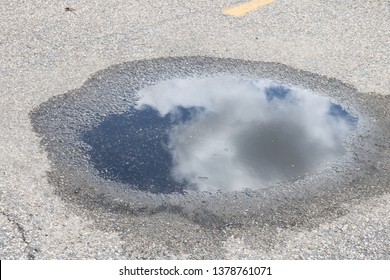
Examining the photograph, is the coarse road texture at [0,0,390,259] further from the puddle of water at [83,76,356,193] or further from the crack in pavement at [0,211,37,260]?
the puddle of water at [83,76,356,193]

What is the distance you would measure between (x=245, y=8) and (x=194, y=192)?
370 cm

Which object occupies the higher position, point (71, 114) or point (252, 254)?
point (71, 114)

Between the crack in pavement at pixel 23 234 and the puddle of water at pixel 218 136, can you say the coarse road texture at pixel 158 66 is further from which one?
the puddle of water at pixel 218 136

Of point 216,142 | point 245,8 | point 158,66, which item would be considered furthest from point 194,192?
point 245,8

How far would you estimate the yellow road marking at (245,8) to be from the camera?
25.0 ft

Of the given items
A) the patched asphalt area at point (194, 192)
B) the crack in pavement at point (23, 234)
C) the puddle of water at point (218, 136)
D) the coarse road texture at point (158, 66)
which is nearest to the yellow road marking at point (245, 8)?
the coarse road texture at point (158, 66)

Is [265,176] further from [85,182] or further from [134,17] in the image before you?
[134,17]

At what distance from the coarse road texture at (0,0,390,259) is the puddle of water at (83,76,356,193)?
285 mm

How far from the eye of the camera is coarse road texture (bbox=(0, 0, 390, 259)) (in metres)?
4.24

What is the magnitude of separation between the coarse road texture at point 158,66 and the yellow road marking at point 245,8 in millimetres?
94

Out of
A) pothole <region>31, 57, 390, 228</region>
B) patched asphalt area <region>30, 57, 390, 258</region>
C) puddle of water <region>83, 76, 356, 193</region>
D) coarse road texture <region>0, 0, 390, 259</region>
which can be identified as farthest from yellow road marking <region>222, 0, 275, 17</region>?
patched asphalt area <region>30, 57, 390, 258</region>

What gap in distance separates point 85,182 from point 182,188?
2.58 feet

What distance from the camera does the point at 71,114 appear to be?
5.63m

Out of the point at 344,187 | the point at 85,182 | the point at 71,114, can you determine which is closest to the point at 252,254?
the point at 344,187
